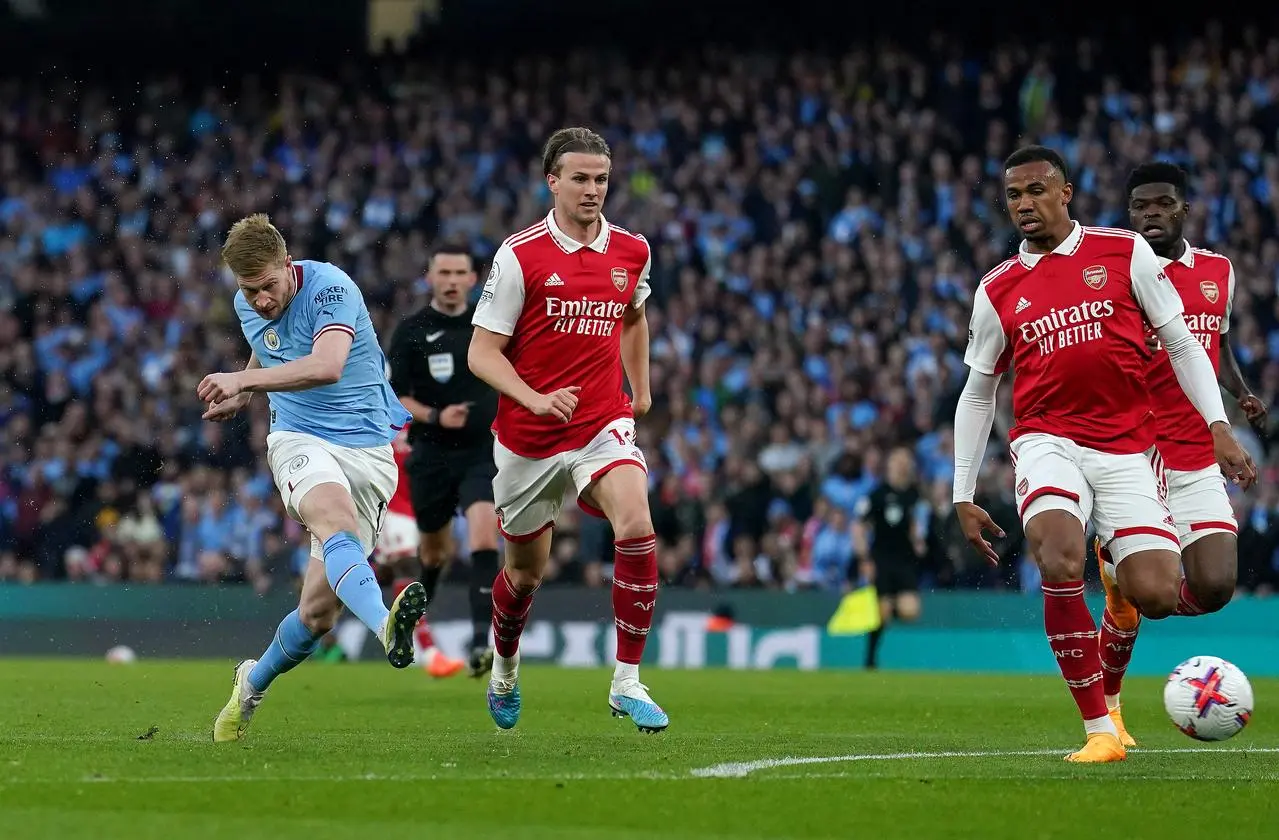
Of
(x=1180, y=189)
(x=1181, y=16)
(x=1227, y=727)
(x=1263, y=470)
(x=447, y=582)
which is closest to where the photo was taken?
(x=1227, y=727)

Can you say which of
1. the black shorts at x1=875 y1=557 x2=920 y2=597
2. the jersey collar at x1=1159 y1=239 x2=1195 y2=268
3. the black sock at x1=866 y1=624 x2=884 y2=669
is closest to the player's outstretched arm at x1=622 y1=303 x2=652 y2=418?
the jersey collar at x1=1159 y1=239 x2=1195 y2=268

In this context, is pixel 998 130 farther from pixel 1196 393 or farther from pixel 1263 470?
pixel 1196 393

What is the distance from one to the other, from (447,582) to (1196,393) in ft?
45.2

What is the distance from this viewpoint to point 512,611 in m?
8.85

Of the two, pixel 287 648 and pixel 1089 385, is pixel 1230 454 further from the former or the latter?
pixel 287 648

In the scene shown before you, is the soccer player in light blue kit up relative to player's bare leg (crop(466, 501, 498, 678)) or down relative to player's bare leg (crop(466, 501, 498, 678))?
up

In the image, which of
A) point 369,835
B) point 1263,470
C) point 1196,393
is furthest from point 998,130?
point 369,835

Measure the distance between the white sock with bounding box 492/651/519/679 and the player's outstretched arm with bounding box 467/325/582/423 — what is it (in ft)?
4.15

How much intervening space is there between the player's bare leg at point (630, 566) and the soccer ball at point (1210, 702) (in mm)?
2204

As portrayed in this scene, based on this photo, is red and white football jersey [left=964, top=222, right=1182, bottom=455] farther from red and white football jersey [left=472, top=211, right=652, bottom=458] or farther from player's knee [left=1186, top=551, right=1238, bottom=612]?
red and white football jersey [left=472, top=211, right=652, bottom=458]

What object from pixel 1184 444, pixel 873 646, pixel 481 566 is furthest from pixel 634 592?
pixel 873 646

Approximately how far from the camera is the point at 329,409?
26.8 feet

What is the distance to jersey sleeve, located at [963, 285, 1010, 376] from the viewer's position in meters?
7.89

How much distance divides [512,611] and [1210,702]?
10.3 feet
